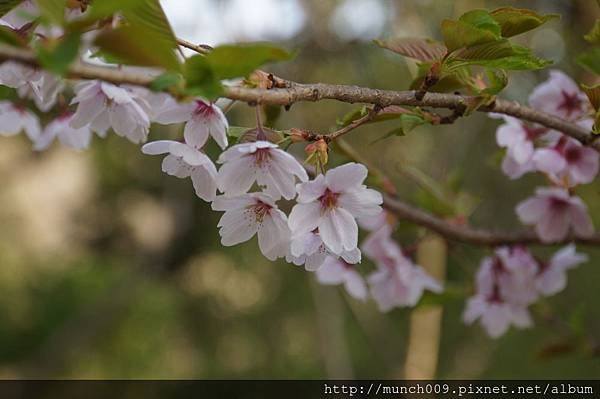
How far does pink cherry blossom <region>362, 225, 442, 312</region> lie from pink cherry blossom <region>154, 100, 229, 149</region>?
35 centimetres

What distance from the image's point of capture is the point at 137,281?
3.28m

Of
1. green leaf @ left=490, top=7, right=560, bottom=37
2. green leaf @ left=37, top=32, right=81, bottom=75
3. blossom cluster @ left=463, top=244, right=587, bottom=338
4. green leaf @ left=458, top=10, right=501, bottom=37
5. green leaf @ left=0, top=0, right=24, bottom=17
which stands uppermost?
green leaf @ left=37, top=32, right=81, bottom=75

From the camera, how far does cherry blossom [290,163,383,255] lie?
388mm

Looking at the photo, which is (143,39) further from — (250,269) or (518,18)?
(250,269)

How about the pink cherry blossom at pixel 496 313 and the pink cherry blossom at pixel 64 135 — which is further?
the pink cherry blossom at pixel 496 313

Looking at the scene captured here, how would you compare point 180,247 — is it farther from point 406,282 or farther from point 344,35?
point 406,282

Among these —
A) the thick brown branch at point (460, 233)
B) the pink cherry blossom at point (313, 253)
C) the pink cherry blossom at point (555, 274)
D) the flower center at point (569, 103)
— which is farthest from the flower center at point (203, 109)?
the pink cherry blossom at point (555, 274)

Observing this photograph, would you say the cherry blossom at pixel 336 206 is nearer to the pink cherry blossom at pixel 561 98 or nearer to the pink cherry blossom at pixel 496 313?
the pink cherry blossom at pixel 561 98

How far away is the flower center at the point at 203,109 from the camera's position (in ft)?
1.33

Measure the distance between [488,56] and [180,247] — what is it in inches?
161

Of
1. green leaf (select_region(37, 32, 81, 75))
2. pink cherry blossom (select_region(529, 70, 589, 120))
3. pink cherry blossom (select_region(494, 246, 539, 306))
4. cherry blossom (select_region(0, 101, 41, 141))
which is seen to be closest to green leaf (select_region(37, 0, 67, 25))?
green leaf (select_region(37, 32, 81, 75))

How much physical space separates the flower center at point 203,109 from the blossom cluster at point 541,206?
11.0 inches

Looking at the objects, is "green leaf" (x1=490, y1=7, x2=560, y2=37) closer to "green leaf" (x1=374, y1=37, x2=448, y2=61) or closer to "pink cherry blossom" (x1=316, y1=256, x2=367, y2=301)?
"green leaf" (x1=374, y1=37, x2=448, y2=61)

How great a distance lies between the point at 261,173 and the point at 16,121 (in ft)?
1.18
